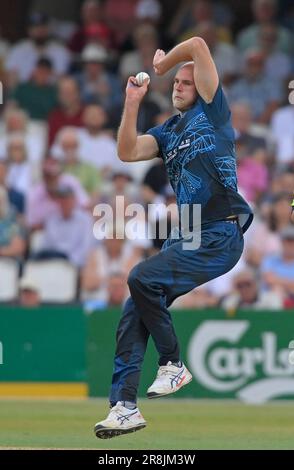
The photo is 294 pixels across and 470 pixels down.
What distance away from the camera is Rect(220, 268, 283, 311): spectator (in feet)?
50.1

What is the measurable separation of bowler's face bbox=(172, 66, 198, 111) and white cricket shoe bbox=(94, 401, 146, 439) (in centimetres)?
213

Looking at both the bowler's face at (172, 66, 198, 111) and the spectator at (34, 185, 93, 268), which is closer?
the bowler's face at (172, 66, 198, 111)

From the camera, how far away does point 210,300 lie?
15.8 meters

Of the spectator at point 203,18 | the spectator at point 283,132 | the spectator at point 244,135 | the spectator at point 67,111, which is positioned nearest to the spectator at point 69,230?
the spectator at point 67,111

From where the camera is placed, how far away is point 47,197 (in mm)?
17266

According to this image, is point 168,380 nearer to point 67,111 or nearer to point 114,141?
point 114,141

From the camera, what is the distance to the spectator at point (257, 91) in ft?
60.2

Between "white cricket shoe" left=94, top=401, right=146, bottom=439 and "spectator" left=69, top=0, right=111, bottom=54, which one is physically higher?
"spectator" left=69, top=0, right=111, bottom=54

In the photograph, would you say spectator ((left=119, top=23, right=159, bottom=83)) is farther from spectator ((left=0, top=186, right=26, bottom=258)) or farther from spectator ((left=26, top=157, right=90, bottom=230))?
spectator ((left=0, top=186, right=26, bottom=258))

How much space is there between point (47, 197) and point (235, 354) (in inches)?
162

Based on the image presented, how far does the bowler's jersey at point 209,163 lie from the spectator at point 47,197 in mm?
8157

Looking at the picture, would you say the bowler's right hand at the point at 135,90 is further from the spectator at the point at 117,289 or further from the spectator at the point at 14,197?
the spectator at the point at 14,197

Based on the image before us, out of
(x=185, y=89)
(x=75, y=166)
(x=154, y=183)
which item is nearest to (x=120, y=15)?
(x=75, y=166)

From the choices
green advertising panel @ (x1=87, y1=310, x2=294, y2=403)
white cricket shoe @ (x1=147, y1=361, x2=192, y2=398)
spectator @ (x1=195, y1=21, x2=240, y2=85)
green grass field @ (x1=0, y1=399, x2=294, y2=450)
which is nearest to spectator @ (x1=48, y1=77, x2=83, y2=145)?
spectator @ (x1=195, y1=21, x2=240, y2=85)
